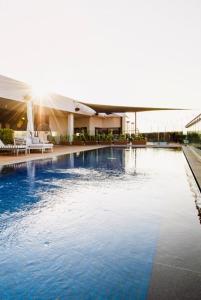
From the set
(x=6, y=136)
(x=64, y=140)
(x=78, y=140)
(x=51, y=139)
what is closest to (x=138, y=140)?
(x=78, y=140)

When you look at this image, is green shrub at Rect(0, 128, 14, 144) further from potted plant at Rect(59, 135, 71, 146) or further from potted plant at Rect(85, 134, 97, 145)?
potted plant at Rect(85, 134, 97, 145)

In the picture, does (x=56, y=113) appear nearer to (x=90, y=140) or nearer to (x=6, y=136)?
(x=90, y=140)

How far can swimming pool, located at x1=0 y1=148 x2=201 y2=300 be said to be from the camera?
1.87 metres

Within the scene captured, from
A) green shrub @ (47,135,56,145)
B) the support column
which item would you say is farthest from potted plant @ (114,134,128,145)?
green shrub @ (47,135,56,145)

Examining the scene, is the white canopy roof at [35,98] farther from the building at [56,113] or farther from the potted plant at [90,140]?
the potted plant at [90,140]

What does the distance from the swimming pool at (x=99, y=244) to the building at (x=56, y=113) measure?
11.1 metres

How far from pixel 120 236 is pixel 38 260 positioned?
0.97 metres

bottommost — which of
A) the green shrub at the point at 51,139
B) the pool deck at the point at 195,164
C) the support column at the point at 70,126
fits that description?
the pool deck at the point at 195,164

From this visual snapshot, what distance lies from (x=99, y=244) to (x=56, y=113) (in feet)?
75.9

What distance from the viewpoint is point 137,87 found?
64.5ft

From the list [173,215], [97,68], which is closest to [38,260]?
[173,215]

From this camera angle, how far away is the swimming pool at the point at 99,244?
1.87m

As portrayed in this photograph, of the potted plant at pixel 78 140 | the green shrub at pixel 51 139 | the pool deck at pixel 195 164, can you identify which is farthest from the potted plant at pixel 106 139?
the pool deck at pixel 195 164

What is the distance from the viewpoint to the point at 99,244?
2.65m
